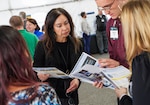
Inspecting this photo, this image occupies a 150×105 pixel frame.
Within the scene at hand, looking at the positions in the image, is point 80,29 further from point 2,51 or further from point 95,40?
point 2,51

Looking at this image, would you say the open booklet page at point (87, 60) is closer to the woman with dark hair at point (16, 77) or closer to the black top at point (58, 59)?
the black top at point (58, 59)

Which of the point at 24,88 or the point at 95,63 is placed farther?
the point at 95,63

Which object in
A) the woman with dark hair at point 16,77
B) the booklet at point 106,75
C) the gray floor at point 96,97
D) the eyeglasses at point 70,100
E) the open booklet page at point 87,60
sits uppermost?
the woman with dark hair at point 16,77

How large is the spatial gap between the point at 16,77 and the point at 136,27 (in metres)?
0.54

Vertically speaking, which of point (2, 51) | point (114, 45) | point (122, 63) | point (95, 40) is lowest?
point (95, 40)

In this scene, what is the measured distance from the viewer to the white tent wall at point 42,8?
809 cm

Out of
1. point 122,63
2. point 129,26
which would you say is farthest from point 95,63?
point 129,26

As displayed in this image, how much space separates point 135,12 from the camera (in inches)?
47.0

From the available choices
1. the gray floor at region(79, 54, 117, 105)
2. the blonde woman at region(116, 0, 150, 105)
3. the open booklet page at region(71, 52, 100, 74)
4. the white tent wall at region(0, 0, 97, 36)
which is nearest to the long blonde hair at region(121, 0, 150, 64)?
the blonde woman at region(116, 0, 150, 105)

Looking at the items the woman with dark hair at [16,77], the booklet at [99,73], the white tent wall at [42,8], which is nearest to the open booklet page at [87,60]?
the booklet at [99,73]

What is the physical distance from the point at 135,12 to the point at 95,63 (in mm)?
615

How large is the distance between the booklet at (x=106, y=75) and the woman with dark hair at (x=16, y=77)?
57cm

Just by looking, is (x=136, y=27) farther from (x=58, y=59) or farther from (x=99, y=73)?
(x=58, y=59)

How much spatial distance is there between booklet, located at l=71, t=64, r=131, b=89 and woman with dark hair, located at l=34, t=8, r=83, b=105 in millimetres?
311
